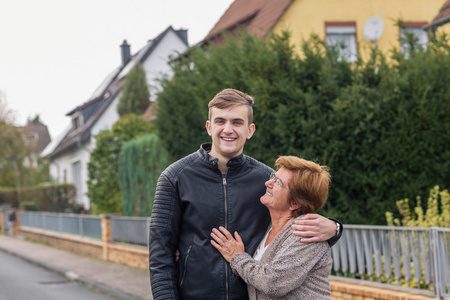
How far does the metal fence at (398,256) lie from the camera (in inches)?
251

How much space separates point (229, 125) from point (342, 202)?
5408 mm

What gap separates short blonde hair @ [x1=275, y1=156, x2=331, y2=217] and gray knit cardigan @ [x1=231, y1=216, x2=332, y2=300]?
136 millimetres

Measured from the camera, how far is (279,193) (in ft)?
10.3

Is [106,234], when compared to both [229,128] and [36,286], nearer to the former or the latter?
[36,286]

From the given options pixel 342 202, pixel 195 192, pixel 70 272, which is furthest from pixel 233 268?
pixel 70 272

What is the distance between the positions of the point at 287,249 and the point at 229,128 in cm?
68

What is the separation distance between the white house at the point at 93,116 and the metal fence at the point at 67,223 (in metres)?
2.59

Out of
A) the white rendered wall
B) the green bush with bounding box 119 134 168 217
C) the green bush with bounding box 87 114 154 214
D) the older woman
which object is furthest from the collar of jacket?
the white rendered wall

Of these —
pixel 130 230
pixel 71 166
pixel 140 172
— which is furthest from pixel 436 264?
pixel 71 166

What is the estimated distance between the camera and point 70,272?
45.5 ft

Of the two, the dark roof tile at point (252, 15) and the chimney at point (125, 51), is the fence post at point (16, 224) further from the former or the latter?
the chimney at point (125, 51)

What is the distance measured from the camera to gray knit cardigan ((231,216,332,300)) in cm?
298

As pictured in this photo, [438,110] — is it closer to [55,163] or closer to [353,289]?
[353,289]

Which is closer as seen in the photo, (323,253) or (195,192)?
(323,253)
